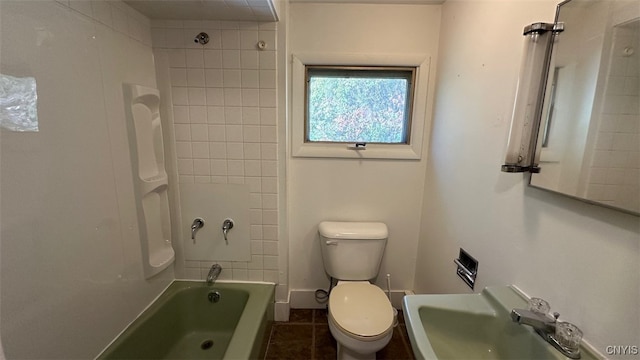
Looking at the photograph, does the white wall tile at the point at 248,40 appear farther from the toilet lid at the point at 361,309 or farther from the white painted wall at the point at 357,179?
the toilet lid at the point at 361,309

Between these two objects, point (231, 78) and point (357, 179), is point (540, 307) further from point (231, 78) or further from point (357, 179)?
point (231, 78)

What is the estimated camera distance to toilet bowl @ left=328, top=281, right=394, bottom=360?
132 cm

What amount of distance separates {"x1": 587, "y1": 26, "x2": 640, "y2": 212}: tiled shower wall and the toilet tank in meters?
1.20

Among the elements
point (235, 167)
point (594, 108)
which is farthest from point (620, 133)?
point (235, 167)

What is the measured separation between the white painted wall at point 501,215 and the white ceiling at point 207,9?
109 cm

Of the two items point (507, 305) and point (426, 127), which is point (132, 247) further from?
point (426, 127)

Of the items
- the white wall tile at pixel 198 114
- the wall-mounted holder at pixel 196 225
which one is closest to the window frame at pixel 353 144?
the white wall tile at pixel 198 114

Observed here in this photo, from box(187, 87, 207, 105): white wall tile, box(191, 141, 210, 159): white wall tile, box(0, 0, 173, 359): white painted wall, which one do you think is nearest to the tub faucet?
box(0, 0, 173, 359): white painted wall

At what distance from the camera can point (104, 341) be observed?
1250 mm

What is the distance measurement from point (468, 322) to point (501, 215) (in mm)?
467

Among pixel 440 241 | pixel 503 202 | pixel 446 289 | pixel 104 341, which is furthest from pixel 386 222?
pixel 104 341

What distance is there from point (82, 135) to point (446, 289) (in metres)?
2.02

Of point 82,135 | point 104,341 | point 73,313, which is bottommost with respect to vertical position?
point 104,341

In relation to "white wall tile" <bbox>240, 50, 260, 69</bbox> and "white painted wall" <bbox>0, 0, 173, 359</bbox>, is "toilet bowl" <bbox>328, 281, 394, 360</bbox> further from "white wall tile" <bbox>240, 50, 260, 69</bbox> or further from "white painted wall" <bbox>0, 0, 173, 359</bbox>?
"white wall tile" <bbox>240, 50, 260, 69</bbox>
